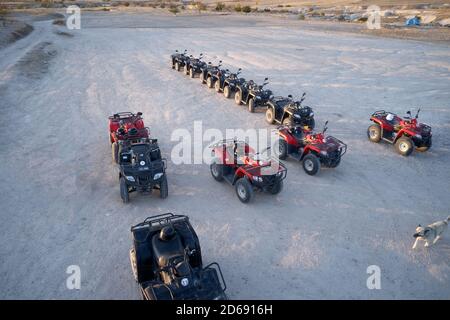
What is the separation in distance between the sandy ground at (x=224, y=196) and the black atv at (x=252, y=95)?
24.1 inches

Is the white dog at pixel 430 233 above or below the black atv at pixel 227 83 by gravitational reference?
below

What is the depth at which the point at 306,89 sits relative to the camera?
16688 mm

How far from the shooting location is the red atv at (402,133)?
1028 centimetres

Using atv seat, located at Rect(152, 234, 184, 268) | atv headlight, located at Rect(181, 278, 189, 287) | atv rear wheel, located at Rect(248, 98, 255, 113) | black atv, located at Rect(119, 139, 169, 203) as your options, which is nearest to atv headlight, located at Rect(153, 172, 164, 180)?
black atv, located at Rect(119, 139, 169, 203)

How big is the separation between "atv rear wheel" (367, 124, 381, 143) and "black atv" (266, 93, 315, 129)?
186cm

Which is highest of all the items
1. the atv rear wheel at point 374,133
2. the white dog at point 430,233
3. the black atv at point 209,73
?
the black atv at point 209,73

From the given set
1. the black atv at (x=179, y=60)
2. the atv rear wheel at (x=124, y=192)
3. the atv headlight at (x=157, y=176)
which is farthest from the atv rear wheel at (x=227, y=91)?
the atv rear wheel at (x=124, y=192)

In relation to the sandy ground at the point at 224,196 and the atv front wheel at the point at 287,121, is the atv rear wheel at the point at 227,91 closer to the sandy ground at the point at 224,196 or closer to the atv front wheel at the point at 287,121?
the sandy ground at the point at 224,196

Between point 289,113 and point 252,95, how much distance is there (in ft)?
7.84

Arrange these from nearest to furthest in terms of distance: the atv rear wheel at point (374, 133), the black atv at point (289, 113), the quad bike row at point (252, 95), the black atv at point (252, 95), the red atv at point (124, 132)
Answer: the red atv at point (124, 132) < the atv rear wheel at point (374, 133) < the black atv at point (289, 113) < the quad bike row at point (252, 95) < the black atv at point (252, 95)

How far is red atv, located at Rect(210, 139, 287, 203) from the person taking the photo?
7926mm

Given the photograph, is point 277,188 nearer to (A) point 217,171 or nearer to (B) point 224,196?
(B) point 224,196
